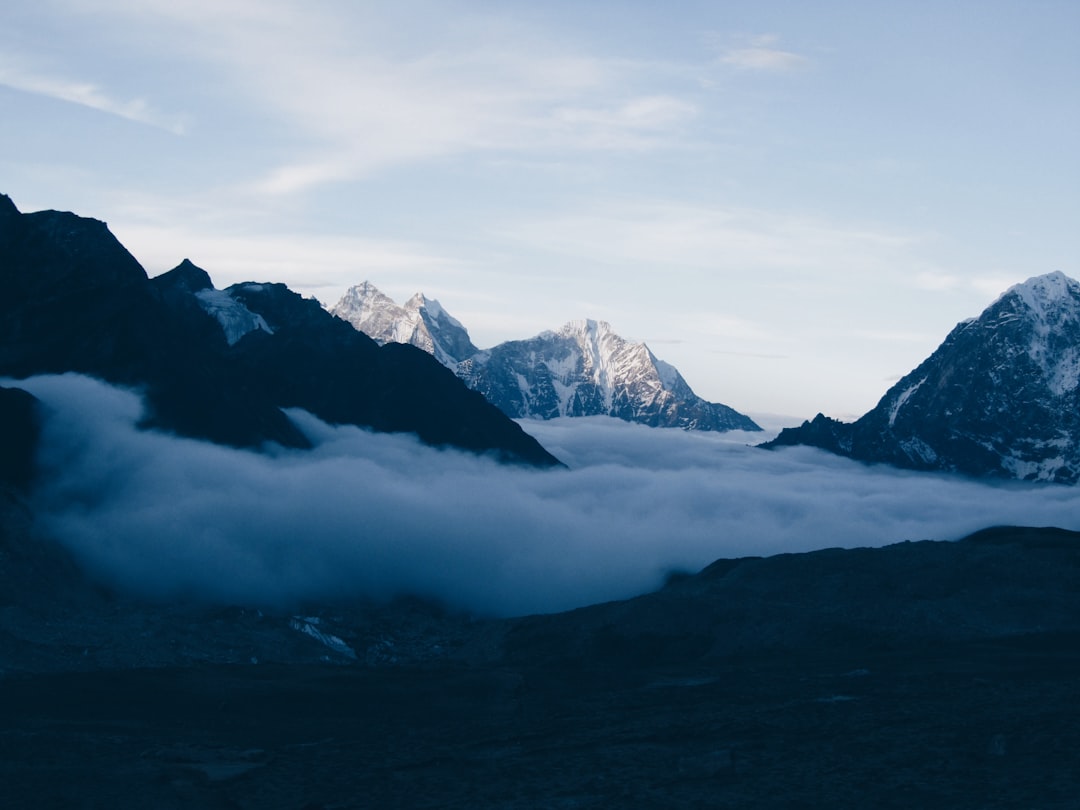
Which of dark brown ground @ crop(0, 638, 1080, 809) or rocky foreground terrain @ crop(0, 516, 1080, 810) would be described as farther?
rocky foreground terrain @ crop(0, 516, 1080, 810)

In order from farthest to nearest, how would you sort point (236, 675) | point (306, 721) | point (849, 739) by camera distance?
point (236, 675), point (306, 721), point (849, 739)

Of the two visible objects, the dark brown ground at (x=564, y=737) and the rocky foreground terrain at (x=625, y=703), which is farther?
the rocky foreground terrain at (x=625, y=703)

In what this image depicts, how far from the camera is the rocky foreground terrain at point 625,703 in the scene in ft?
245

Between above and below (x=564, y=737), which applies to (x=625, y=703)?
below

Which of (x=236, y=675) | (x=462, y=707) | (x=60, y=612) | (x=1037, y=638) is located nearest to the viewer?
(x=462, y=707)

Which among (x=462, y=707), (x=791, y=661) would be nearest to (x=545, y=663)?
(x=791, y=661)

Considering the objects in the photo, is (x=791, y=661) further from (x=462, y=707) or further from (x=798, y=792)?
(x=798, y=792)

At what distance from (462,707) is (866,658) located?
140 feet

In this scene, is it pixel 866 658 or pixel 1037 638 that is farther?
pixel 1037 638

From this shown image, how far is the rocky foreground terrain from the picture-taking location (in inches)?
2943

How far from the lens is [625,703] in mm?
104625

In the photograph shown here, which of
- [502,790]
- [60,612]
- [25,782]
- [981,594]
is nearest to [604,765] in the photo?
[502,790]

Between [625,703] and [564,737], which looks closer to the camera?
[564,737]

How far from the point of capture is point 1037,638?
453 ft
